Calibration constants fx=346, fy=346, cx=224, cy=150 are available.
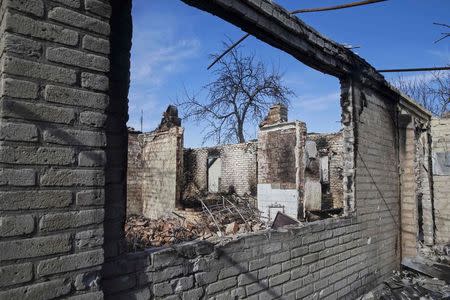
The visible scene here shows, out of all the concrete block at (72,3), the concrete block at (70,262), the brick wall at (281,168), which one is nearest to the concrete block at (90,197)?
the concrete block at (70,262)

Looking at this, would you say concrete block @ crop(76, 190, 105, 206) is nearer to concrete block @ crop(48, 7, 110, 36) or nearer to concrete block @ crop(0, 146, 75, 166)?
concrete block @ crop(0, 146, 75, 166)

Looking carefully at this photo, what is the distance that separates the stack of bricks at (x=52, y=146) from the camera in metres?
1.67

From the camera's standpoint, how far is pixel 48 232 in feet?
5.80

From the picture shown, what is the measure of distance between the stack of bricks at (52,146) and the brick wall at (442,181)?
915 centimetres

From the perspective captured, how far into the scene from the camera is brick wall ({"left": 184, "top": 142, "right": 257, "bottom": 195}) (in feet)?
50.9

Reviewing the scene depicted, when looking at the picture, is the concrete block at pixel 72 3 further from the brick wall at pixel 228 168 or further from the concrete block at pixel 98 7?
the brick wall at pixel 228 168

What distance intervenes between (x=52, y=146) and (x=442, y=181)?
9.45 meters

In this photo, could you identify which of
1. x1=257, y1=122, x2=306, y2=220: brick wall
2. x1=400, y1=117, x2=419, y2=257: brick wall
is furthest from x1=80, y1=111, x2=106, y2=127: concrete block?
x1=257, y1=122, x2=306, y2=220: brick wall

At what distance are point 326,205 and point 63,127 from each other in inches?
483

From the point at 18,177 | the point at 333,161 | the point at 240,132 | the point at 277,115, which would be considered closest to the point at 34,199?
the point at 18,177

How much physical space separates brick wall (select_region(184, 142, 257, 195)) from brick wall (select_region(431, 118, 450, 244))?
748cm

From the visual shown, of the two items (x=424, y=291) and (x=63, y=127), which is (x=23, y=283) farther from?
(x=424, y=291)

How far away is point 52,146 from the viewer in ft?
5.93

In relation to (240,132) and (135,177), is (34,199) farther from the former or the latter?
(240,132)
